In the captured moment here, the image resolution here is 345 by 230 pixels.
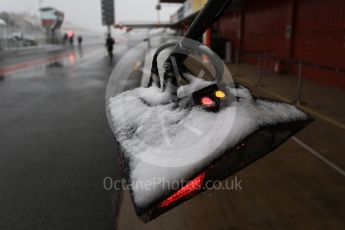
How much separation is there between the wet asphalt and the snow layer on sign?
142cm

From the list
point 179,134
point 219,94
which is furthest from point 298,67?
point 179,134

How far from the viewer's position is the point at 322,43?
11.2 m

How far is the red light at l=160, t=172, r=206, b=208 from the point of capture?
1.56m

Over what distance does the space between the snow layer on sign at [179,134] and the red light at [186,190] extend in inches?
2.0

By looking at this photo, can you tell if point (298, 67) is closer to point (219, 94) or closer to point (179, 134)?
point (219, 94)

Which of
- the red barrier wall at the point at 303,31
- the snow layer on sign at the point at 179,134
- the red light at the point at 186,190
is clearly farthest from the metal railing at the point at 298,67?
the red light at the point at 186,190

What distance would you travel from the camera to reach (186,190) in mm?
1610

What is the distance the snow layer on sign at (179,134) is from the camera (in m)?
1.59

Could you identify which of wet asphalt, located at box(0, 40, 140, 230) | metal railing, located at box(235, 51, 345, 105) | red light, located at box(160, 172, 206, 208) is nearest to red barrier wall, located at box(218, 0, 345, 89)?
metal railing, located at box(235, 51, 345, 105)

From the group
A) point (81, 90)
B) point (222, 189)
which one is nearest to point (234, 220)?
point (222, 189)

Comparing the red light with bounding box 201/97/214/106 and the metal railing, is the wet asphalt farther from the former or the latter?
the metal railing

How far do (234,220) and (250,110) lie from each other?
4.71ft

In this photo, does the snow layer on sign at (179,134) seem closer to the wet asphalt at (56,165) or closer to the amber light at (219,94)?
the amber light at (219,94)

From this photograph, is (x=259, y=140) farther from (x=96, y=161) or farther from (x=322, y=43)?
(x=322, y=43)
